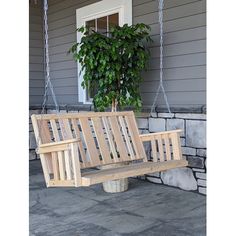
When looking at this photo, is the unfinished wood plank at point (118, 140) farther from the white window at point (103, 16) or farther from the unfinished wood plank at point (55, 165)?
the white window at point (103, 16)

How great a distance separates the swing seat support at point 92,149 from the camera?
244 centimetres

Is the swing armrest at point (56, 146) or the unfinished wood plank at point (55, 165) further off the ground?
the swing armrest at point (56, 146)

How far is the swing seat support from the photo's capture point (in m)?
2.44

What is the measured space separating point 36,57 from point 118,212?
398 cm

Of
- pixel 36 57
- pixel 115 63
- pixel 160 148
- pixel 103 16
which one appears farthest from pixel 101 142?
pixel 36 57

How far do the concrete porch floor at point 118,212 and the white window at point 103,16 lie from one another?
155cm

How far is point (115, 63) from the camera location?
410cm

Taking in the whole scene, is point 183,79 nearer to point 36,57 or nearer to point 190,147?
point 190,147

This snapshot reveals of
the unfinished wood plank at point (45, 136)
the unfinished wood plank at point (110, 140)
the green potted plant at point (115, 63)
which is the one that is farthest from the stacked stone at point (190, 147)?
the unfinished wood plank at point (45, 136)

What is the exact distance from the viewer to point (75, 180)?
2.42 metres
